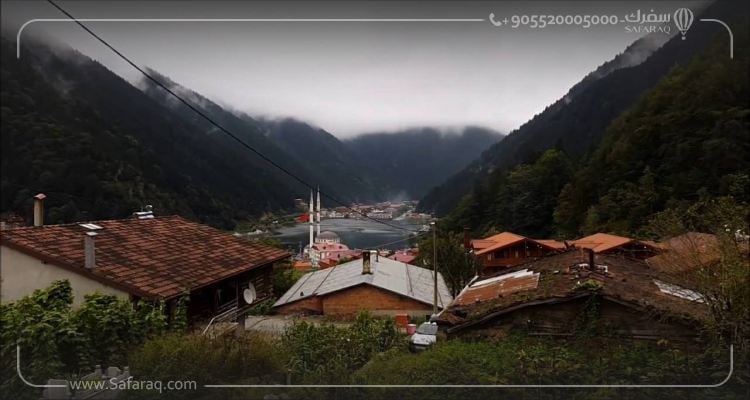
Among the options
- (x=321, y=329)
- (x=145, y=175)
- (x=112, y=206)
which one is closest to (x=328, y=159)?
(x=145, y=175)

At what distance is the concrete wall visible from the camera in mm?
4102

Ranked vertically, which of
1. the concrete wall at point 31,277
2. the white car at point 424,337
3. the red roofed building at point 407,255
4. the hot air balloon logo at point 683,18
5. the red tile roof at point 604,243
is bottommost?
the white car at point 424,337

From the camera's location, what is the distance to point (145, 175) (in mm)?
6789

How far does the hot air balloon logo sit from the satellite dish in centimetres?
563

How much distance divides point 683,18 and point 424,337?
3815mm

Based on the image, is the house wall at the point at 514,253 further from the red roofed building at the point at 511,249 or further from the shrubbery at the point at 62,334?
the shrubbery at the point at 62,334

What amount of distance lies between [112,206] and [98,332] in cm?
313

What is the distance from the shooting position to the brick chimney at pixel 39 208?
449 cm

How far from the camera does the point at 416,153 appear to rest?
8227mm

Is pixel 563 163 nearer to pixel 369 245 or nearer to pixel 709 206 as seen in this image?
pixel 369 245

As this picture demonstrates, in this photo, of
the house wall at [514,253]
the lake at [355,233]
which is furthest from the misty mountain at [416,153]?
the house wall at [514,253]

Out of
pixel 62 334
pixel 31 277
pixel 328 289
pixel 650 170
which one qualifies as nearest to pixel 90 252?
pixel 31 277

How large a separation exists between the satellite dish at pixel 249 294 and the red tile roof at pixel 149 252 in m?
0.42

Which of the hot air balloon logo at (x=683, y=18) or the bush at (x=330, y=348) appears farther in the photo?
the hot air balloon logo at (x=683, y=18)
